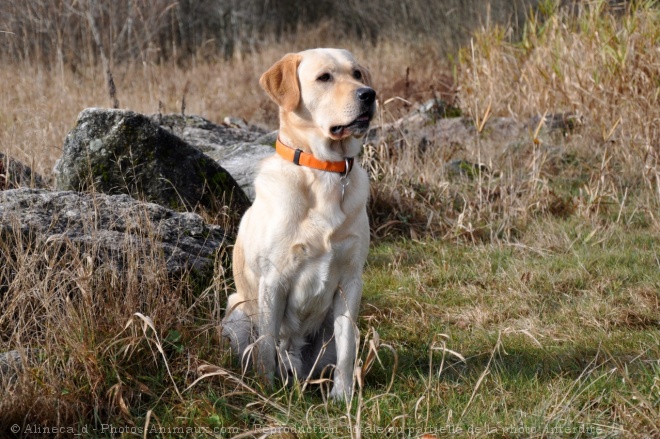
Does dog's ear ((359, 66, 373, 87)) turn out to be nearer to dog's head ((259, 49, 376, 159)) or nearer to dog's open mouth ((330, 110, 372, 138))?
dog's head ((259, 49, 376, 159))

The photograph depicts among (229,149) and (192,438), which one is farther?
(229,149)

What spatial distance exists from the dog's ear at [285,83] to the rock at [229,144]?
163 centimetres

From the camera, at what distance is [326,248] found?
3059mm

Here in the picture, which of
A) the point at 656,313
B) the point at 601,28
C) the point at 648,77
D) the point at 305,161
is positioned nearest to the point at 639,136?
the point at 648,77

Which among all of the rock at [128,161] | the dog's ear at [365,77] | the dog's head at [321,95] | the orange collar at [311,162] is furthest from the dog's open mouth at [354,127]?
the rock at [128,161]

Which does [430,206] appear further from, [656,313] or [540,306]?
[656,313]

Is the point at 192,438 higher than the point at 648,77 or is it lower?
lower

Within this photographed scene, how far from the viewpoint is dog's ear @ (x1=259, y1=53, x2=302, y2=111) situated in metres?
3.27

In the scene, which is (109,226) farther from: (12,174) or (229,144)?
(229,144)

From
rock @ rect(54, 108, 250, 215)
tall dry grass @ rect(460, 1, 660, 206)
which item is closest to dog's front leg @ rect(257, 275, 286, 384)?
rock @ rect(54, 108, 250, 215)

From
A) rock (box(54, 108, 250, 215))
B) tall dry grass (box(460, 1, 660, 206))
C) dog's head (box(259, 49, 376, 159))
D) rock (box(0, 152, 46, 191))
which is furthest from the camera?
tall dry grass (box(460, 1, 660, 206))

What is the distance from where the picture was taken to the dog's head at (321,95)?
3.17 meters

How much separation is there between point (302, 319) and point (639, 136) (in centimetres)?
403

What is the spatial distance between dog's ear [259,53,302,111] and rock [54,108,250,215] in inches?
50.3
